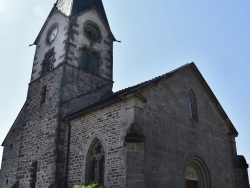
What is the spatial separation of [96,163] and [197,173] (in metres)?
5.07

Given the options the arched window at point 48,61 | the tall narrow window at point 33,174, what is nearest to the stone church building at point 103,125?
the tall narrow window at point 33,174

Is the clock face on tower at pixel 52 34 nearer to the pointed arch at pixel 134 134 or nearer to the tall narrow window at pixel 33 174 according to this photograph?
the tall narrow window at pixel 33 174

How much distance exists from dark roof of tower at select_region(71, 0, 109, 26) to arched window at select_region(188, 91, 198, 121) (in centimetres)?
922

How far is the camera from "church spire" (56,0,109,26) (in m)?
20.0

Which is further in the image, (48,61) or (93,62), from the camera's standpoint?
(93,62)

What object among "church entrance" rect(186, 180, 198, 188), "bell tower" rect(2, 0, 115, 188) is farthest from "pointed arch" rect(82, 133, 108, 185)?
A: "church entrance" rect(186, 180, 198, 188)

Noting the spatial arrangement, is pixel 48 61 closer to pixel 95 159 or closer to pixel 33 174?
pixel 33 174

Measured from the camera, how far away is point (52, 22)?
20.9m

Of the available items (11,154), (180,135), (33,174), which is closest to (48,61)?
(11,154)

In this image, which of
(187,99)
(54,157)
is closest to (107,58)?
(187,99)

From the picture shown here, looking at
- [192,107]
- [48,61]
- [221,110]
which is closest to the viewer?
[192,107]

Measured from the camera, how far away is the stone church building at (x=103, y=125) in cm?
1225

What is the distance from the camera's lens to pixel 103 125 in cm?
1329

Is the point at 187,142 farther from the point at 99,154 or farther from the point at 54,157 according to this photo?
the point at 54,157
